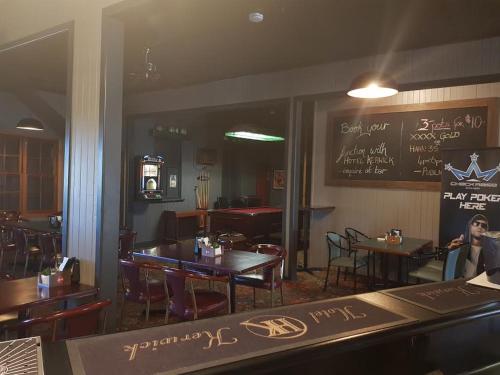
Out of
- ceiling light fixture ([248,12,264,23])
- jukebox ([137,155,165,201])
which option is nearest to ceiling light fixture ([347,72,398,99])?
ceiling light fixture ([248,12,264,23])

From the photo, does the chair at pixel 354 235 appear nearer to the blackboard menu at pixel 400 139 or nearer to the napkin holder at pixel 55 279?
the blackboard menu at pixel 400 139

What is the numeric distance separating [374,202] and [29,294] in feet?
15.9

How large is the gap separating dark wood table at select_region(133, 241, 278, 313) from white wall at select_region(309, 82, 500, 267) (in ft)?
8.80

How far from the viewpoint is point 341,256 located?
574 centimetres

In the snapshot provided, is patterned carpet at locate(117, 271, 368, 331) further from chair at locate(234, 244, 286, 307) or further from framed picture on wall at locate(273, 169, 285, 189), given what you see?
framed picture on wall at locate(273, 169, 285, 189)

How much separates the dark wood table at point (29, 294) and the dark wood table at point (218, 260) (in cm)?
102

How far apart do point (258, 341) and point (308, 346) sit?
0.46ft

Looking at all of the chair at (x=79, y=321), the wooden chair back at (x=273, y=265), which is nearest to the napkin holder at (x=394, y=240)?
the wooden chair back at (x=273, y=265)

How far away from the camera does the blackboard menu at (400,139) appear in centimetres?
525

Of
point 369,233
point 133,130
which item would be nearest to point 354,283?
point 369,233

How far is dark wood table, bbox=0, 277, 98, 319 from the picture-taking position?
7.97 feet

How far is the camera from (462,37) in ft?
14.5

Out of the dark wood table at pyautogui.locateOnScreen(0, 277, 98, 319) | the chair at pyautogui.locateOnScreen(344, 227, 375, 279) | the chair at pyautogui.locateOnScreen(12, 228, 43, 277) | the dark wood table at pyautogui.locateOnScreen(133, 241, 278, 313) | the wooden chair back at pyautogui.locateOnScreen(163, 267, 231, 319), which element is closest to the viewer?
the dark wood table at pyautogui.locateOnScreen(0, 277, 98, 319)

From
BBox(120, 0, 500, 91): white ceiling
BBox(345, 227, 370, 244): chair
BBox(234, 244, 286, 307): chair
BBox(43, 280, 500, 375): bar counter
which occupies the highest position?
BBox(120, 0, 500, 91): white ceiling
